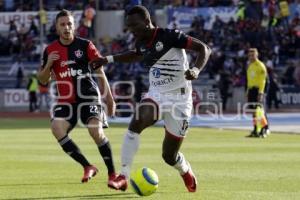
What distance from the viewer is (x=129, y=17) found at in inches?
422

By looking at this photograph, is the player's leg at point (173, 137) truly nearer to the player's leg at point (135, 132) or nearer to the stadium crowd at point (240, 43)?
the player's leg at point (135, 132)

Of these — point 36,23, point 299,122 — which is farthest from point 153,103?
point 36,23

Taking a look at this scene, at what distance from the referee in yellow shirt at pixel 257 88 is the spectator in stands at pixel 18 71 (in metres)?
24.2

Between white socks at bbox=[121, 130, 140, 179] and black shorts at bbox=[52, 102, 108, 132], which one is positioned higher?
black shorts at bbox=[52, 102, 108, 132]

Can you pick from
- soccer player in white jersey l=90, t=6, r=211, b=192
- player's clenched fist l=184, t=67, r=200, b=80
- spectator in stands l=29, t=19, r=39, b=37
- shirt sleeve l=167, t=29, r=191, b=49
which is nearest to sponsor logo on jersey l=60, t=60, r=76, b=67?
soccer player in white jersey l=90, t=6, r=211, b=192

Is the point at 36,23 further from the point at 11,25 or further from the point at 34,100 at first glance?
the point at 34,100

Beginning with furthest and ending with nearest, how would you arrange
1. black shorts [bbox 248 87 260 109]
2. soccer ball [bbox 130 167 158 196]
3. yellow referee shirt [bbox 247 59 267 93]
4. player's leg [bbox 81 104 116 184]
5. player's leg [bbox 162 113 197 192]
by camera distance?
1. black shorts [bbox 248 87 260 109]
2. yellow referee shirt [bbox 247 59 267 93]
3. player's leg [bbox 81 104 116 184]
4. player's leg [bbox 162 113 197 192]
5. soccer ball [bbox 130 167 158 196]

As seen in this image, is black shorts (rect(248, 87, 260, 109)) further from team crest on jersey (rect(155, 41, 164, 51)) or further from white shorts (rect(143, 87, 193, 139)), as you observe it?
team crest on jersey (rect(155, 41, 164, 51))

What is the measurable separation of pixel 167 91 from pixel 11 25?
37.0 meters

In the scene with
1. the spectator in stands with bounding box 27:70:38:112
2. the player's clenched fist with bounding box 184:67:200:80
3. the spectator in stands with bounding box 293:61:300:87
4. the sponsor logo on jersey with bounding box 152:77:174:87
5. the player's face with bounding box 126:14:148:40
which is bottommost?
the spectator in stands with bounding box 27:70:38:112

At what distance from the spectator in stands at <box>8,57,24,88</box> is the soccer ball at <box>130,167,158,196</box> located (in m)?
35.3

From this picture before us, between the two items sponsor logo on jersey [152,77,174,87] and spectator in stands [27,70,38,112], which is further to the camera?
spectator in stands [27,70,38,112]

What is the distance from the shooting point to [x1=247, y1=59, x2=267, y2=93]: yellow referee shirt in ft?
73.9

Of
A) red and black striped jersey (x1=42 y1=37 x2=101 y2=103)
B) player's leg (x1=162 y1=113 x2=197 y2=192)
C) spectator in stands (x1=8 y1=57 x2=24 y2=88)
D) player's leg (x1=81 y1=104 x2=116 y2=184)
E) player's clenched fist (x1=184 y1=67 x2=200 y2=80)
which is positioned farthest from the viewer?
spectator in stands (x1=8 y1=57 x2=24 y2=88)
